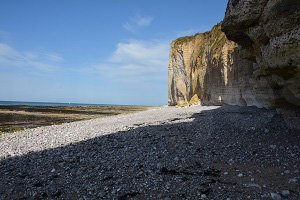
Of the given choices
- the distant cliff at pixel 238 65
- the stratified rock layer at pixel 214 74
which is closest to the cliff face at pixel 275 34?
the distant cliff at pixel 238 65

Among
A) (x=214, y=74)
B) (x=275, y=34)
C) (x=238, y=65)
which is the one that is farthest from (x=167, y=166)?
(x=214, y=74)

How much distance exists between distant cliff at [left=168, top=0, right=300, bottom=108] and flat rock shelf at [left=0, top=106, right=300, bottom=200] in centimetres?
278

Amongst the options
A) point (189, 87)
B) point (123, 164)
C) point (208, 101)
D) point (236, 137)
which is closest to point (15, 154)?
point (123, 164)

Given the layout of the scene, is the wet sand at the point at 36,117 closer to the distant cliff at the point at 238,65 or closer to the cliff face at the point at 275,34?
the distant cliff at the point at 238,65

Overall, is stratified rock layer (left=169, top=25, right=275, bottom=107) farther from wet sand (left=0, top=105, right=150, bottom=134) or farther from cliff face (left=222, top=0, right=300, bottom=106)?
wet sand (left=0, top=105, right=150, bottom=134)

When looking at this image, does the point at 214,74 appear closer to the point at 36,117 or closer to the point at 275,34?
the point at 275,34

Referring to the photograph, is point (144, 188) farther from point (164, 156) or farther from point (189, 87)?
point (189, 87)

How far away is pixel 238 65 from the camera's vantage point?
29797 millimetres

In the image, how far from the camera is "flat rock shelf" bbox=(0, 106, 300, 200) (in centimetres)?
896

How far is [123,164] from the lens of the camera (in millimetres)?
11641

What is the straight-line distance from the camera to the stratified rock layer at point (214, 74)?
85.2ft

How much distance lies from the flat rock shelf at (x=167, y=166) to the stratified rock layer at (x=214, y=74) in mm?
5815

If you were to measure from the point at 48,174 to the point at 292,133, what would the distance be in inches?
423

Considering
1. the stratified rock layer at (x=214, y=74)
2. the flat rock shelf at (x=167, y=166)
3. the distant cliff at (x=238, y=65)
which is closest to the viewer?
the flat rock shelf at (x=167, y=166)
